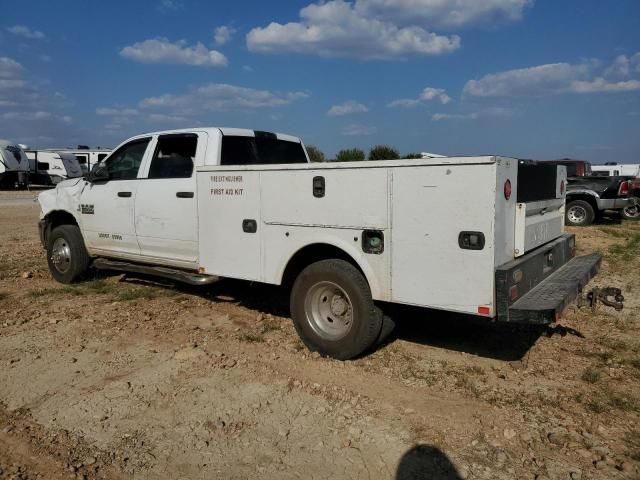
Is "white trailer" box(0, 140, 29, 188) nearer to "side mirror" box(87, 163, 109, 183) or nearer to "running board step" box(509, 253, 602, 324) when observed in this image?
"side mirror" box(87, 163, 109, 183)

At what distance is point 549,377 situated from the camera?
4.57 metres

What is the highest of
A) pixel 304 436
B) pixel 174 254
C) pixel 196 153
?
pixel 196 153

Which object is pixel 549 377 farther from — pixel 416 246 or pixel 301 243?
pixel 301 243

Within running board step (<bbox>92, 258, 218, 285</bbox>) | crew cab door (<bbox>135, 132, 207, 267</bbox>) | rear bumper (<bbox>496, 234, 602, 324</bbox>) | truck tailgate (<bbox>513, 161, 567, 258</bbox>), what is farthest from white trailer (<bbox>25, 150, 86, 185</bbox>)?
rear bumper (<bbox>496, 234, 602, 324</bbox>)

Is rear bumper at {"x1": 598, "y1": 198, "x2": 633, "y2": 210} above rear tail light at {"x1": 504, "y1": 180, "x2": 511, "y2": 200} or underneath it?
underneath

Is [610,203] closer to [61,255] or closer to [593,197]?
[593,197]

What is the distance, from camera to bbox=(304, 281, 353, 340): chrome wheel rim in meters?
4.93

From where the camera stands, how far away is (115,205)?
6.88 m

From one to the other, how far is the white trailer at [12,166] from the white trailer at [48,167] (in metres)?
2.10

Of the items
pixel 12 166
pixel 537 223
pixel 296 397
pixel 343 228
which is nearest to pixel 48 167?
pixel 12 166

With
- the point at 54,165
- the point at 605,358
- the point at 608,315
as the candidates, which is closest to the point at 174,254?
the point at 605,358

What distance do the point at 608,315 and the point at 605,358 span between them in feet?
5.46

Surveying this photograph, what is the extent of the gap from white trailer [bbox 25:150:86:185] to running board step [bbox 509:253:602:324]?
33.6 meters

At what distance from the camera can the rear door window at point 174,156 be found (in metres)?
6.20
